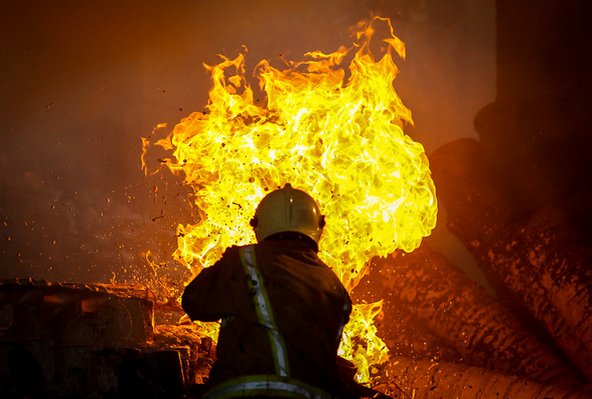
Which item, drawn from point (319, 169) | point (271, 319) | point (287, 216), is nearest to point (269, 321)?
point (271, 319)


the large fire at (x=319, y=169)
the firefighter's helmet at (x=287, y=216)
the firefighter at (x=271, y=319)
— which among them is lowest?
the firefighter at (x=271, y=319)

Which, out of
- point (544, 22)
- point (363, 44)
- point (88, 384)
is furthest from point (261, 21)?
point (88, 384)

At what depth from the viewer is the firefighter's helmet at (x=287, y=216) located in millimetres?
3400

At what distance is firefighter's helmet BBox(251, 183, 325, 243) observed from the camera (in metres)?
3.40

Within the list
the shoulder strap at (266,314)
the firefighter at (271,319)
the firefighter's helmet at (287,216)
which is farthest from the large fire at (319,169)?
the shoulder strap at (266,314)

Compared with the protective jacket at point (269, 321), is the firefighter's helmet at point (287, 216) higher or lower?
higher

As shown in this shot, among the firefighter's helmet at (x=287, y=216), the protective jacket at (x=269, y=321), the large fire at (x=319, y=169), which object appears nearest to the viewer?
the protective jacket at (x=269, y=321)

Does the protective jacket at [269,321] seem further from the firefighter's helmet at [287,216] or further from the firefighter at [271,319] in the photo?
the firefighter's helmet at [287,216]

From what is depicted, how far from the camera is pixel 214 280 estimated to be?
2.70m

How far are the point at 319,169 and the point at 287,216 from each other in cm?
268

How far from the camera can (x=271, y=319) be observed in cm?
251

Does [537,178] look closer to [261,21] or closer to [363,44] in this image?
[363,44]

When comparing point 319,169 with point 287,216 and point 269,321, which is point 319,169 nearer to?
point 287,216

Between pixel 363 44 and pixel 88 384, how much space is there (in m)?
8.23
